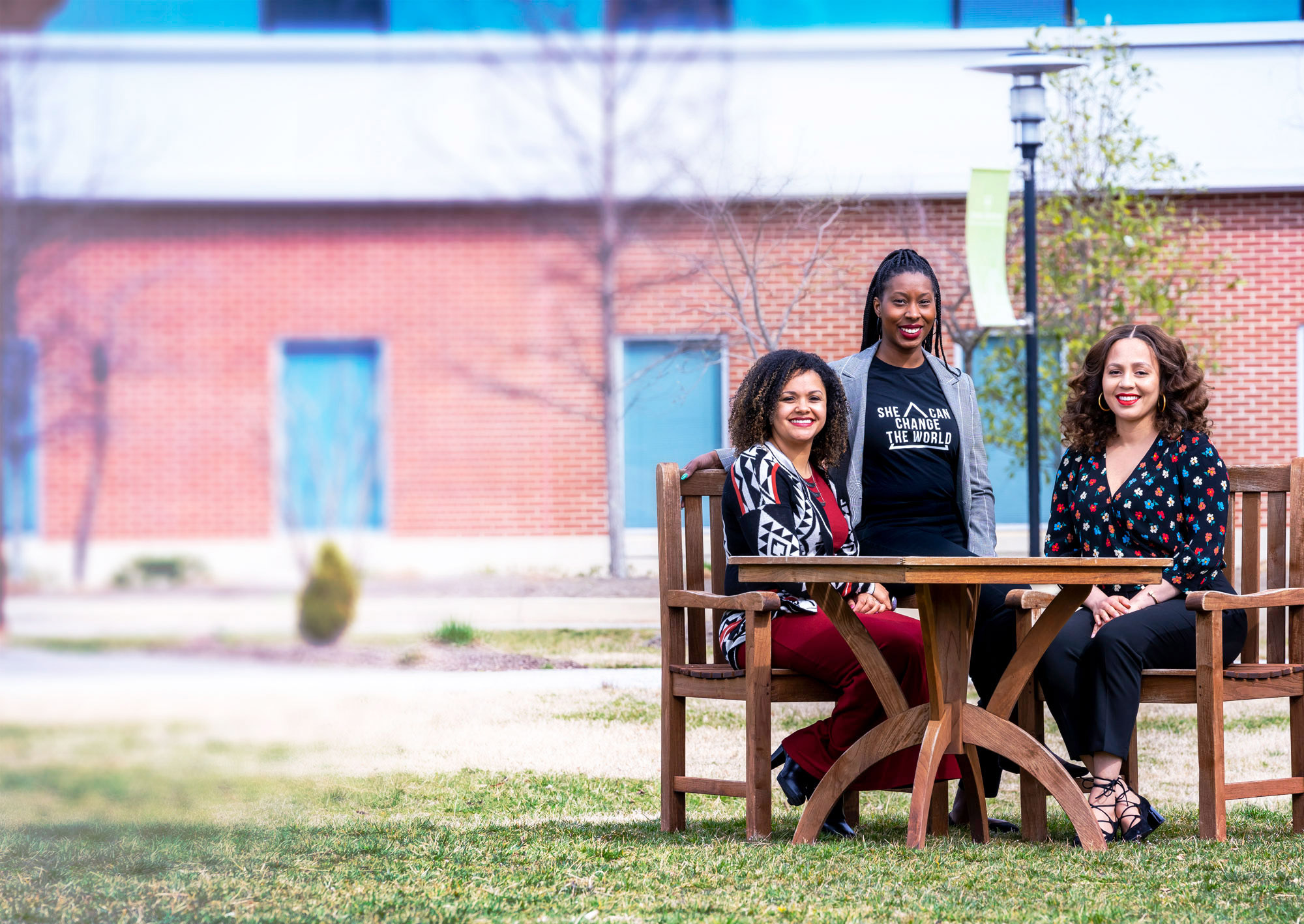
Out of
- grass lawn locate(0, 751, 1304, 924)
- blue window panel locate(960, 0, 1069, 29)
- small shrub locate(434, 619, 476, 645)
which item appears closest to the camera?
small shrub locate(434, 619, 476, 645)

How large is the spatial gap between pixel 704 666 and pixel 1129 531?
3.26 ft

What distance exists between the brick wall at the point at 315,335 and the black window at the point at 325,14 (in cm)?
10

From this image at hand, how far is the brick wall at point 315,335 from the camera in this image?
0.53m

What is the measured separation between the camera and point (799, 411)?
115 inches

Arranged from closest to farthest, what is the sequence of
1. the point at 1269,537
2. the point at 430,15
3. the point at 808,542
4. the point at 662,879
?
the point at 430,15 → the point at 662,879 → the point at 808,542 → the point at 1269,537

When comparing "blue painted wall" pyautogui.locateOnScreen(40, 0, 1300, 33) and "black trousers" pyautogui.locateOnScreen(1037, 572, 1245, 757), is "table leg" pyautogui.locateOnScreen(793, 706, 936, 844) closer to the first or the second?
"black trousers" pyautogui.locateOnScreen(1037, 572, 1245, 757)

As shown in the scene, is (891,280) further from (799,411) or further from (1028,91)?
(1028,91)

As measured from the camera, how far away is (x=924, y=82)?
5.93 metres

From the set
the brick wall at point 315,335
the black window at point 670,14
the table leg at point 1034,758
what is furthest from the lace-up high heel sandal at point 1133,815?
the brick wall at point 315,335

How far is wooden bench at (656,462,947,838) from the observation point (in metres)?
2.77

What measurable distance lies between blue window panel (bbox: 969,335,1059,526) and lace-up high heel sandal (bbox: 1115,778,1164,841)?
4015 mm

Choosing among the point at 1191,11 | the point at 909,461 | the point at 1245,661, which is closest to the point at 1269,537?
the point at 1245,661

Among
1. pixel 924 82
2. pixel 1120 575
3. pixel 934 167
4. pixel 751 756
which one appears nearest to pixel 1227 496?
pixel 1120 575

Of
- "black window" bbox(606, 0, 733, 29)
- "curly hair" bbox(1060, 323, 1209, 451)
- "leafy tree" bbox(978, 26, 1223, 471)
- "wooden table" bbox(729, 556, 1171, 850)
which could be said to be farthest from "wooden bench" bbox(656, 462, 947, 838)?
"leafy tree" bbox(978, 26, 1223, 471)
